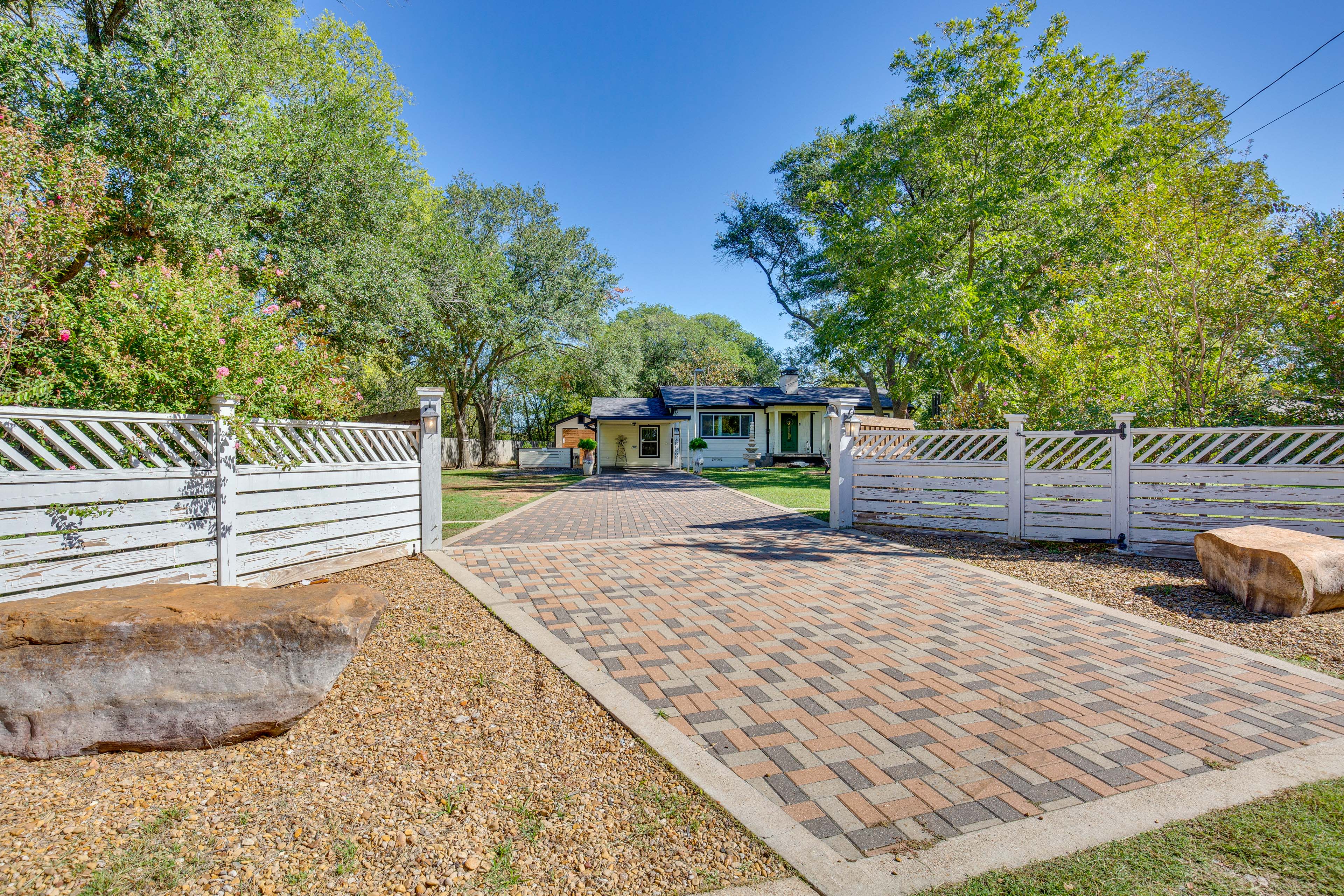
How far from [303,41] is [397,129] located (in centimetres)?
379

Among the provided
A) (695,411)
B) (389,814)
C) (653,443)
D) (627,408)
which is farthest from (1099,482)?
(653,443)

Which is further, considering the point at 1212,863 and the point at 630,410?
the point at 630,410

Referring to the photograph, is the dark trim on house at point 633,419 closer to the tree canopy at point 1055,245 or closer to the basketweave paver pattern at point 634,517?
the tree canopy at point 1055,245

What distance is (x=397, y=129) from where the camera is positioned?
72.5 feet

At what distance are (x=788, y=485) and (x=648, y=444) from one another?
13.1m

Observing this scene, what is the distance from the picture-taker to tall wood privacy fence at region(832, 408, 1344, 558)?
19.8ft

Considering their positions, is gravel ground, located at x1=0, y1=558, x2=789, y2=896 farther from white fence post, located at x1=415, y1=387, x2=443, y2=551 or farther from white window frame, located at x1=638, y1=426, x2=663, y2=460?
white window frame, located at x1=638, y1=426, x2=663, y2=460

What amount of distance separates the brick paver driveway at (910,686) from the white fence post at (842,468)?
2.58 m

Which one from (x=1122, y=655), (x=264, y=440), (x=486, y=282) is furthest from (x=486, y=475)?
(x=1122, y=655)

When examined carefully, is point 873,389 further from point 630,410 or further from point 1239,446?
point 1239,446

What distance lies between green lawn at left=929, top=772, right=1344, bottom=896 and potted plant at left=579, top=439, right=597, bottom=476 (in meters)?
21.8

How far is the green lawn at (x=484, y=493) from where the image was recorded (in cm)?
1036

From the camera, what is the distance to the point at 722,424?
2772 centimetres

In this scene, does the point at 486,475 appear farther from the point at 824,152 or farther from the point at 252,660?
the point at 252,660
